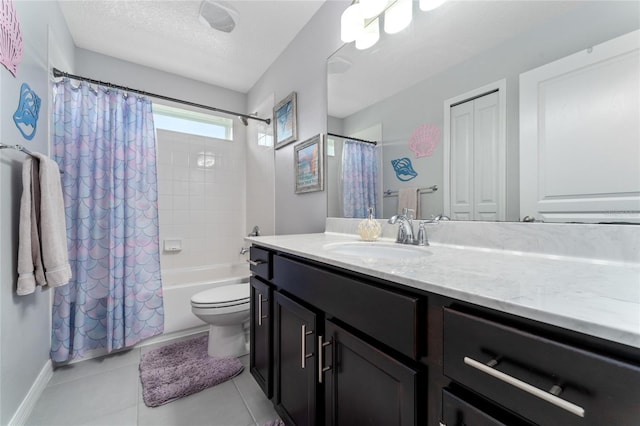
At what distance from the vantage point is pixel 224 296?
1.85m

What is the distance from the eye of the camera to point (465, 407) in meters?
0.47

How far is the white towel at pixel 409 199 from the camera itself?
1.24 meters

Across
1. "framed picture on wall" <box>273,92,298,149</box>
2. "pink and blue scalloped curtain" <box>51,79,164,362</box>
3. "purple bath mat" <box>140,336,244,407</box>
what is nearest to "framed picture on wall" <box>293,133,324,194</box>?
"framed picture on wall" <box>273,92,298,149</box>

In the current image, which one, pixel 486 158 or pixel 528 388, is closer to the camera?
pixel 528 388

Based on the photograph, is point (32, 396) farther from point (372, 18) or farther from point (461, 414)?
point (372, 18)

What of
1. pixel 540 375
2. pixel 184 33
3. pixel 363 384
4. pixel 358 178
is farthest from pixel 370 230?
pixel 184 33

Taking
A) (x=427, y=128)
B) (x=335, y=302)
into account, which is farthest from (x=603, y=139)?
(x=335, y=302)

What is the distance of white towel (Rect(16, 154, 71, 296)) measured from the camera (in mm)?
1186

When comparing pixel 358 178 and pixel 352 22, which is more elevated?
pixel 352 22

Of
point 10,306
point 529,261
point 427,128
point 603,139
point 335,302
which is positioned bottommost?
point 10,306

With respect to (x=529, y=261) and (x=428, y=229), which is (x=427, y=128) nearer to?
(x=428, y=229)

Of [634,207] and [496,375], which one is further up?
[634,207]

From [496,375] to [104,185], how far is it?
2407 millimetres

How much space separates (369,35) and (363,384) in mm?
1647
